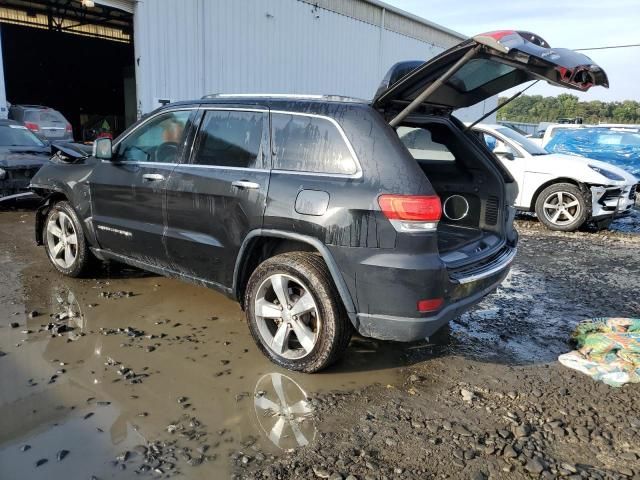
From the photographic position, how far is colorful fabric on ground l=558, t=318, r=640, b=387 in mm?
3422

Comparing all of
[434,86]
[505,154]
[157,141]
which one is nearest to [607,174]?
[505,154]

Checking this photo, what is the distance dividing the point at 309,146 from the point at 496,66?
4.36ft

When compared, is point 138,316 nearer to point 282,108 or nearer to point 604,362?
point 282,108

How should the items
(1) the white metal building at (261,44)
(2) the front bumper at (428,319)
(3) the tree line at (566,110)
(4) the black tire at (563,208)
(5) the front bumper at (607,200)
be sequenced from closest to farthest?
(2) the front bumper at (428,319)
(5) the front bumper at (607,200)
(4) the black tire at (563,208)
(1) the white metal building at (261,44)
(3) the tree line at (566,110)

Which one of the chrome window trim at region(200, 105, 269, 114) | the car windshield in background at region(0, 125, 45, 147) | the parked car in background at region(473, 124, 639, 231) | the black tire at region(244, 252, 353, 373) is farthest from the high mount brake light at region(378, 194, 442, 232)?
the car windshield in background at region(0, 125, 45, 147)

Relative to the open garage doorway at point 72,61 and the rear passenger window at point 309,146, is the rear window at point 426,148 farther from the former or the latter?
the open garage doorway at point 72,61

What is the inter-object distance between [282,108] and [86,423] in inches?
A: 87.9

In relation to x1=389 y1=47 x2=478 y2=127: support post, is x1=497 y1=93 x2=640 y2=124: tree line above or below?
above

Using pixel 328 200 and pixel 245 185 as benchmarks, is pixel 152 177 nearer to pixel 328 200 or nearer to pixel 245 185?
pixel 245 185

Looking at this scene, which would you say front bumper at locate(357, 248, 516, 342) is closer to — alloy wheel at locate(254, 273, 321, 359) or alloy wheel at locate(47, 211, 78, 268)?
alloy wheel at locate(254, 273, 321, 359)

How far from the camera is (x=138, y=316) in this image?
4.27 metres

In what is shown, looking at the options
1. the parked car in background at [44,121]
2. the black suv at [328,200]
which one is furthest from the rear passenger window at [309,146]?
the parked car in background at [44,121]

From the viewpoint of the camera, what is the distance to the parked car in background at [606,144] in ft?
43.0

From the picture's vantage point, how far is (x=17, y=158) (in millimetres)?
8172
